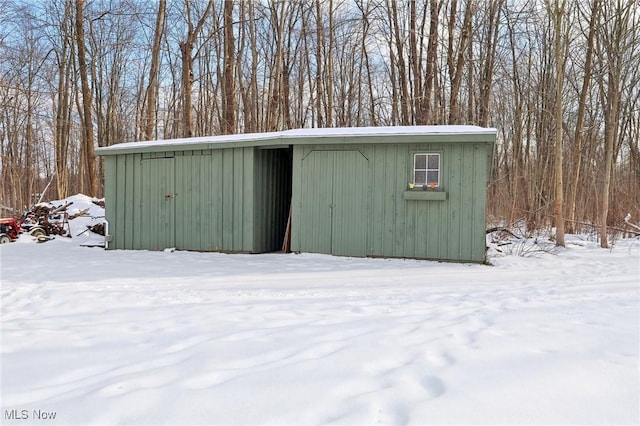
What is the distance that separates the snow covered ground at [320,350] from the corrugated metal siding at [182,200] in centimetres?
276

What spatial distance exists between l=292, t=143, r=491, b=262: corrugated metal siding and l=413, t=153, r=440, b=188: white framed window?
0.29 ft

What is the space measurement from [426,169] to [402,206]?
0.76 metres

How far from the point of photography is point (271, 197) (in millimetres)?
8734

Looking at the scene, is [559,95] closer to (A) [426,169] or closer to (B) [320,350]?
(A) [426,169]

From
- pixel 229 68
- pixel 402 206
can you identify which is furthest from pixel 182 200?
pixel 229 68

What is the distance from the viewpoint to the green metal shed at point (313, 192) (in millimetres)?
7051

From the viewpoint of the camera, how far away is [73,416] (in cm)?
187

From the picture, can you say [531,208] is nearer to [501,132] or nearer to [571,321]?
[501,132]

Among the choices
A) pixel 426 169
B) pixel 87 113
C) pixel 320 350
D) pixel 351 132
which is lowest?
pixel 320 350

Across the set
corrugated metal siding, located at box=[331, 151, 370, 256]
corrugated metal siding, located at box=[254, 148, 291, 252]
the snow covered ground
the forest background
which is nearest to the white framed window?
corrugated metal siding, located at box=[331, 151, 370, 256]

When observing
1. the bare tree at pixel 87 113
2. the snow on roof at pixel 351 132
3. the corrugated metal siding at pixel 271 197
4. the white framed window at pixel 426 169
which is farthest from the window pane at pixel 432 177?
the bare tree at pixel 87 113

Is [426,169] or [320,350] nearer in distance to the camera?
[320,350]

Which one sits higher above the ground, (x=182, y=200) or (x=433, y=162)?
(x=433, y=162)

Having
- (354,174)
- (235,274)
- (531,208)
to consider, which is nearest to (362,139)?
(354,174)
